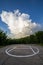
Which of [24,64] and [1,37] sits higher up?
[1,37]

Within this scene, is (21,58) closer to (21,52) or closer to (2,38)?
(21,52)

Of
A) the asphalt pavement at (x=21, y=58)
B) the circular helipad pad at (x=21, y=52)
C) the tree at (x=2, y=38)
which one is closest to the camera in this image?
the asphalt pavement at (x=21, y=58)

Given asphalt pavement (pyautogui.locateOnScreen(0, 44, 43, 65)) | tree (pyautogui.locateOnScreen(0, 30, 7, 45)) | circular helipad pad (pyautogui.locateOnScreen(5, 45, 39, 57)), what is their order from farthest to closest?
tree (pyautogui.locateOnScreen(0, 30, 7, 45)) → circular helipad pad (pyautogui.locateOnScreen(5, 45, 39, 57)) → asphalt pavement (pyautogui.locateOnScreen(0, 44, 43, 65))

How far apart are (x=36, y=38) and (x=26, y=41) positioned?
14.1ft

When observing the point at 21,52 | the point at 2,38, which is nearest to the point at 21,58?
the point at 21,52

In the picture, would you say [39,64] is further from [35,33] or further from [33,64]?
[35,33]

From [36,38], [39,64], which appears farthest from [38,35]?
[39,64]

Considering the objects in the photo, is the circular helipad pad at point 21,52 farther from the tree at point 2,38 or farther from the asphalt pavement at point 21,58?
the tree at point 2,38

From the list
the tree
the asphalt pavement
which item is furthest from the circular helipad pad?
the tree

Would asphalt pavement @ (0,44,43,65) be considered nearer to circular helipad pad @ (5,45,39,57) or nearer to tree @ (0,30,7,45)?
circular helipad pad @ (5,45,39,57)

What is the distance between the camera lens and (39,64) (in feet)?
23.0

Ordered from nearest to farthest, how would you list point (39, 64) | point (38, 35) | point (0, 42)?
point (39, 64) → point (0, 42) → point (38, 35)

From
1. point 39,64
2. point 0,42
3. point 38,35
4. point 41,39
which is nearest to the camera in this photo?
point 39,64

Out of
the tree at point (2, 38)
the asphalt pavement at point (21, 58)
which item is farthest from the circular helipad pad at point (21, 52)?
the tree at point (2, 38)
